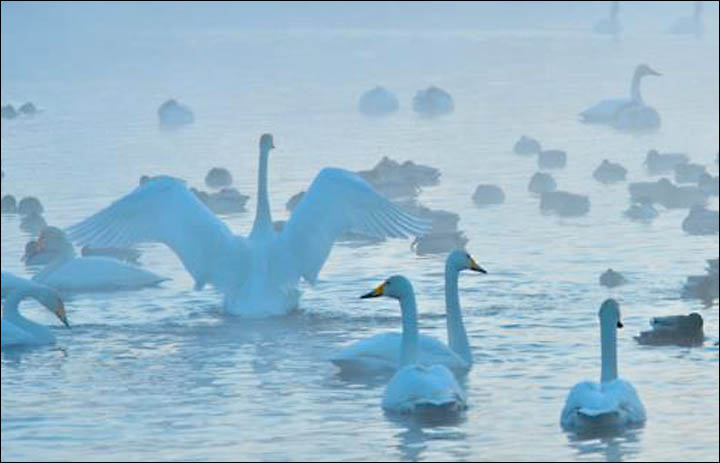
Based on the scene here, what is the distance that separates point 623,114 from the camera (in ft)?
112

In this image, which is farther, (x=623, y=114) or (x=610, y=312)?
(x=623, y=114)

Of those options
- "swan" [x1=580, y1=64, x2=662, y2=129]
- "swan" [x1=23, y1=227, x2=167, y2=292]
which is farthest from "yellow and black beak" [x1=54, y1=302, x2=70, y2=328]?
"swan" [x1=580, y1=64, x2=662, y2=129]

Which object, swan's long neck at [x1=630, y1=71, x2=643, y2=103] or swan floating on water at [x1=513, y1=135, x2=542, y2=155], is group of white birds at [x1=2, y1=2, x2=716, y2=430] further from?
swan's long neck at [x1=630, y1=71, x2=643, y2=103]

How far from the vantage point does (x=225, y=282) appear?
57.9 ft

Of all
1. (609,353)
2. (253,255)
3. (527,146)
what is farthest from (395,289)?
(527,146)

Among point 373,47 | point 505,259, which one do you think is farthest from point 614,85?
point 505,259

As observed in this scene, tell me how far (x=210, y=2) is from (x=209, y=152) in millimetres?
47735

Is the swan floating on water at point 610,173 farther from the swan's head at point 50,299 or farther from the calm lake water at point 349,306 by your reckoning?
the swan's head at point 50,299

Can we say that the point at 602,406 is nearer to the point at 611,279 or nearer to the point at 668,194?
the point at 611,279

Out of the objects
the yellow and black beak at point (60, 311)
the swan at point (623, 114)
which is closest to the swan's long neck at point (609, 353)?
the yellow and black beak at point (60, 311)

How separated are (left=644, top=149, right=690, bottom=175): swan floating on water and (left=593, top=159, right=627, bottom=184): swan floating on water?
4.60 ft

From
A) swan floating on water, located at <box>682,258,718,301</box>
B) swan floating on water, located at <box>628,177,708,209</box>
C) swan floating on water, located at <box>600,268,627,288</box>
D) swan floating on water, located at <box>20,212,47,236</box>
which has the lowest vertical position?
swan floating on water, located at <box>682,258,718,301</box>

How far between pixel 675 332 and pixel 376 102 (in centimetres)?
2095

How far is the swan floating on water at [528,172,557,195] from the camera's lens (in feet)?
83.1
